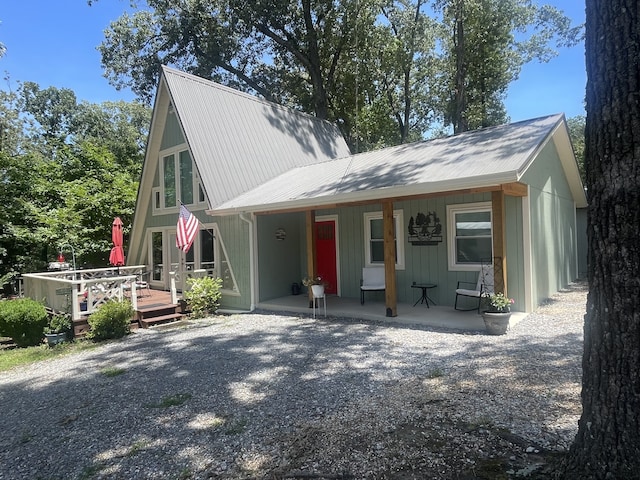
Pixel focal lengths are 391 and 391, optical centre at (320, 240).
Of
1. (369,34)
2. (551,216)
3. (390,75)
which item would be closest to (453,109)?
(390,75)

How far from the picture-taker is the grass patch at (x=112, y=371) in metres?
5.38

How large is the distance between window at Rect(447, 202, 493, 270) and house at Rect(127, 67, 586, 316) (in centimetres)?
2

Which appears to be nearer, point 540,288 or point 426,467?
point 426,467

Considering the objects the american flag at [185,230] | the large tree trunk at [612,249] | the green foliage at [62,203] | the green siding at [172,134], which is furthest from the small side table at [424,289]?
the green foliage at [62,203]

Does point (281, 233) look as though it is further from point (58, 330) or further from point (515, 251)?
point (515, 251)

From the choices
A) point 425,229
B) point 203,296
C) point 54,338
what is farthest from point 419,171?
point 54,338

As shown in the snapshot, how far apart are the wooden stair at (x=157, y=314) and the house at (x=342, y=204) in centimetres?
134

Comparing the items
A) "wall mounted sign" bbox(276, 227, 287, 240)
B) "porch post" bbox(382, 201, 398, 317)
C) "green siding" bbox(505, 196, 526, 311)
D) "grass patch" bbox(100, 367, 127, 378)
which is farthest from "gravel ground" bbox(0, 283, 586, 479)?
"wall mounted sign" bbox(276, 227, 287, 240)

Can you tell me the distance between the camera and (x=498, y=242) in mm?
6574

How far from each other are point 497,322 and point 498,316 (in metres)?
0.10

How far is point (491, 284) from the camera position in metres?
7.23

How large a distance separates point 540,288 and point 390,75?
18.9m

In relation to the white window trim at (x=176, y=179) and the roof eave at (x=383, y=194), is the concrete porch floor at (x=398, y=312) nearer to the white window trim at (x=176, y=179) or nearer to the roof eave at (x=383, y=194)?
the roof eave at (x=383, y=194)

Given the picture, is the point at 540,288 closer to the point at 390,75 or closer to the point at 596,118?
the point at 596,118
